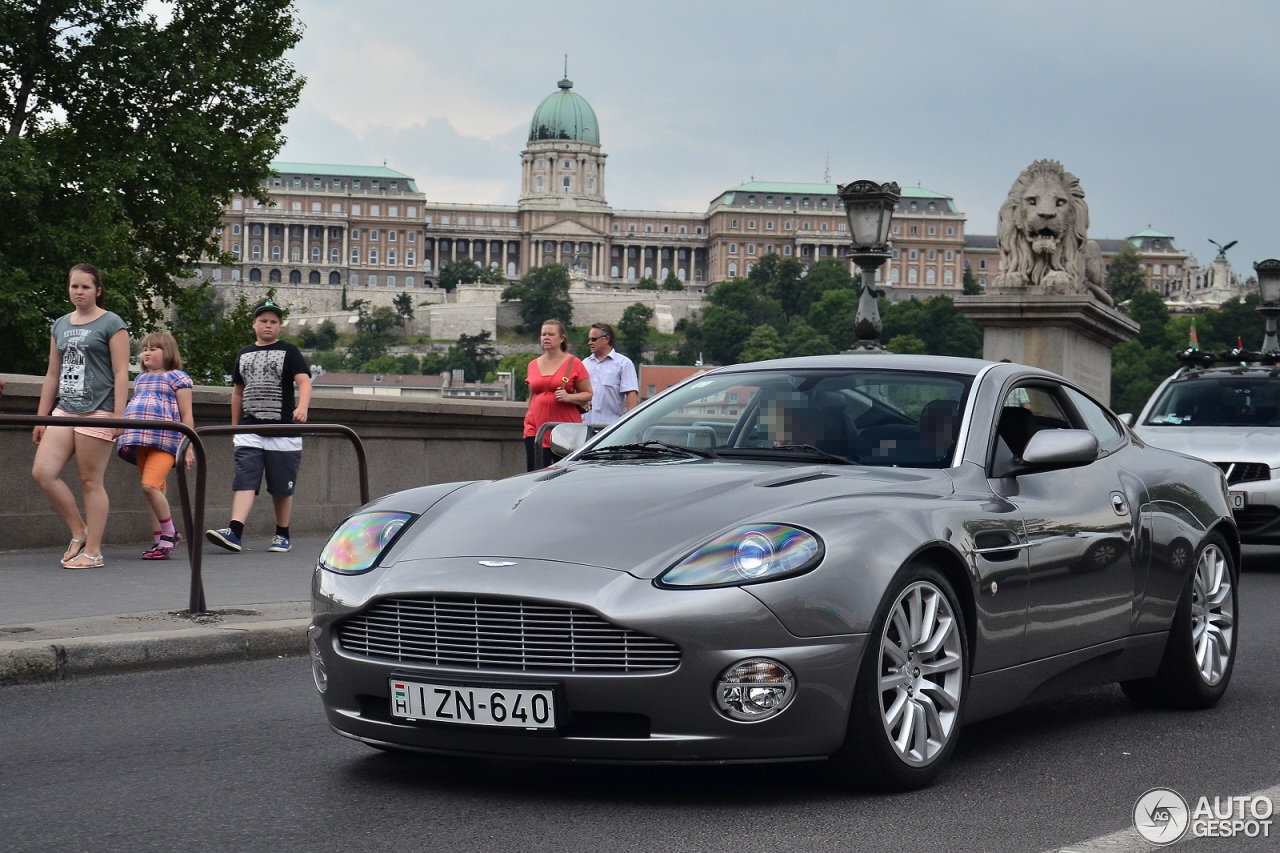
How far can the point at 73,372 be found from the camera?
1025 centimetres

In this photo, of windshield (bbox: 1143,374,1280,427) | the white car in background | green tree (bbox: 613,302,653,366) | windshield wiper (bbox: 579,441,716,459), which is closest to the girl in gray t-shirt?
windshield wiper (bbox: 579,441,716,459)

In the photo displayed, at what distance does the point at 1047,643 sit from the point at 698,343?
177003mm

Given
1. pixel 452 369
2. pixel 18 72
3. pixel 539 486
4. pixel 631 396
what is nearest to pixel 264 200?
pixel 18 72

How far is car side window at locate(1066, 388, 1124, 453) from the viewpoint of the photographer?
636 centimetres

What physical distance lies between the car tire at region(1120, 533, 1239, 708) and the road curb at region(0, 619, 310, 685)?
3698mm

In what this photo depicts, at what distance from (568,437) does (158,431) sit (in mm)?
5688

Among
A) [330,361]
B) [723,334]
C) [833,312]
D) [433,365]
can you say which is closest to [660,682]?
[723,334]

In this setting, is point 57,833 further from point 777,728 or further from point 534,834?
point 777,728

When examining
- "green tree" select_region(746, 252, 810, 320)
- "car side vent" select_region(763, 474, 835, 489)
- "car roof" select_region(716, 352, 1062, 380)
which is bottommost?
"car side vent" select_region(763, 474, 835, 489)

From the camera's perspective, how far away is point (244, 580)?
9.94m

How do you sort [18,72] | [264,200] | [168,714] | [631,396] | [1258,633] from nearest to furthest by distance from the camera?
[168,714]
[1258,633]
[631,396]
[18,72]
[264,200]

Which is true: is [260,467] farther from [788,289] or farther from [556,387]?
[788,289]

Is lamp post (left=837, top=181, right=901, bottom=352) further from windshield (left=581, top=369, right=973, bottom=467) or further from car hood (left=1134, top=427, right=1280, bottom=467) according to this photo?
windshield (left=581, top=369, right=973, bottom=467)

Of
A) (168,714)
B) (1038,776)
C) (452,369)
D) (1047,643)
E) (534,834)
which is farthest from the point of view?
(452,369)
